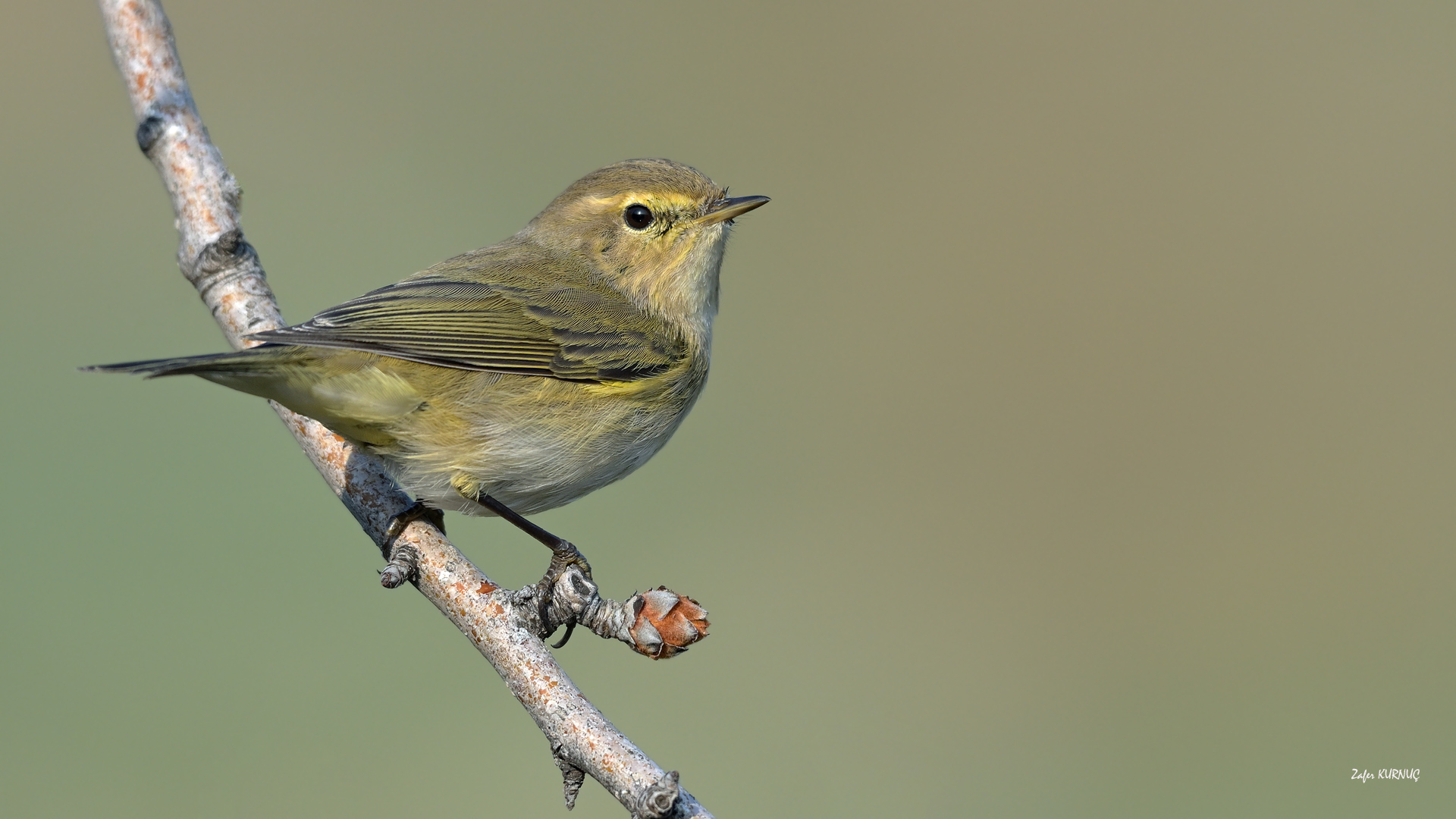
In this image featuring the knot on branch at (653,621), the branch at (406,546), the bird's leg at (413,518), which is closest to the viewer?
the branch at (406,546)

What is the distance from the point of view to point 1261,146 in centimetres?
933

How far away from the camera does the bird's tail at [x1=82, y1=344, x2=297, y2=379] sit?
2.42 metres

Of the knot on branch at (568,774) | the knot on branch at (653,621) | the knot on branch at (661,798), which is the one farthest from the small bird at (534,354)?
the knot on branch at (661,798)

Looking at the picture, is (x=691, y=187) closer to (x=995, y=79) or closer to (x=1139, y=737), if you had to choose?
(x=1139, y=737)

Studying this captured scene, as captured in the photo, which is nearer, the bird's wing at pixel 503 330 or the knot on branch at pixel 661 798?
the knot on branch at pixel 661 798

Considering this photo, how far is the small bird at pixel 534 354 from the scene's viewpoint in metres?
3.14

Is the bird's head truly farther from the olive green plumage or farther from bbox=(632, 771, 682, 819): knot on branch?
bbox=(632, 771, 682, 819): knot on branch

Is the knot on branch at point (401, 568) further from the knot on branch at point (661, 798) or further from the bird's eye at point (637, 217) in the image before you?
the bird's eye at point (637, 217)

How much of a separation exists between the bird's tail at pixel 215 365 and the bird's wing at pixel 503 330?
121mm

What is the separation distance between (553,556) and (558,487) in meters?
0.27

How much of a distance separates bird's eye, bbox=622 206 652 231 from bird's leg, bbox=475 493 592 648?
121 cm

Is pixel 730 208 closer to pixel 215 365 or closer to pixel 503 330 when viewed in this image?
pixel 503 330

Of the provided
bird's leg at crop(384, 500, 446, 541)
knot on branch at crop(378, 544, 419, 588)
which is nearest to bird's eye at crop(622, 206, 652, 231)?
bird's leg at crop(384, 500, 446, 541)

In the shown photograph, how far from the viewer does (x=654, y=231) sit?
4.03 m
